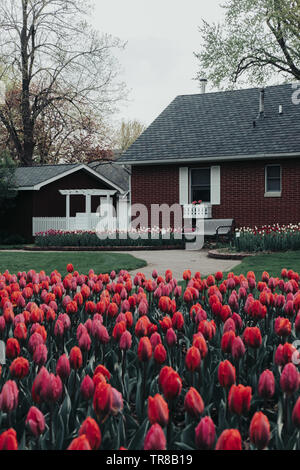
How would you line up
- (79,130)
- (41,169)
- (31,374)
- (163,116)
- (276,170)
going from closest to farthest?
(31,374)
(276,170)
(163,116)
(41,169)
(79,130)

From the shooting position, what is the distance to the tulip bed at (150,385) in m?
1.94

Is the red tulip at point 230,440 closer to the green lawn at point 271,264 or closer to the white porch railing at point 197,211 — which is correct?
the green lawn at point 271,264

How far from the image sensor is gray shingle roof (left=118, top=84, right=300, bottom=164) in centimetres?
2178

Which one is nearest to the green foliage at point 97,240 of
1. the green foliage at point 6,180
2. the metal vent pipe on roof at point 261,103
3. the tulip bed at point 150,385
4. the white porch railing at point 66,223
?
the white porch railing at point 66,223

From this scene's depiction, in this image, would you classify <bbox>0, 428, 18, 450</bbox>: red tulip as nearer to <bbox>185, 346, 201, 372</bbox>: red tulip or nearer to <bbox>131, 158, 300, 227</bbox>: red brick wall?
<bbox>185, 346, 201, 372</bbox>: red tulip

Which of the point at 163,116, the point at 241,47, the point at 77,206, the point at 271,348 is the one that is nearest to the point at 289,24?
the point at 241,47

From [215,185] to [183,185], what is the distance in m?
1.42

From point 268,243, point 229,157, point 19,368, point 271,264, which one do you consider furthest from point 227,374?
point 229,157

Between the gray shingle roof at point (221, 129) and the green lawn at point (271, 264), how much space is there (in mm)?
8362

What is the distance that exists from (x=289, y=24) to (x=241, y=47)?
2844 mm

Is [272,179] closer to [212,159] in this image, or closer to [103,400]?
[212,159]

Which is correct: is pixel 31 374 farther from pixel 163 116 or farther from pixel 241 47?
pixel 241 47

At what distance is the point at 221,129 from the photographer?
23.5 meters

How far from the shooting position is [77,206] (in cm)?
2989
